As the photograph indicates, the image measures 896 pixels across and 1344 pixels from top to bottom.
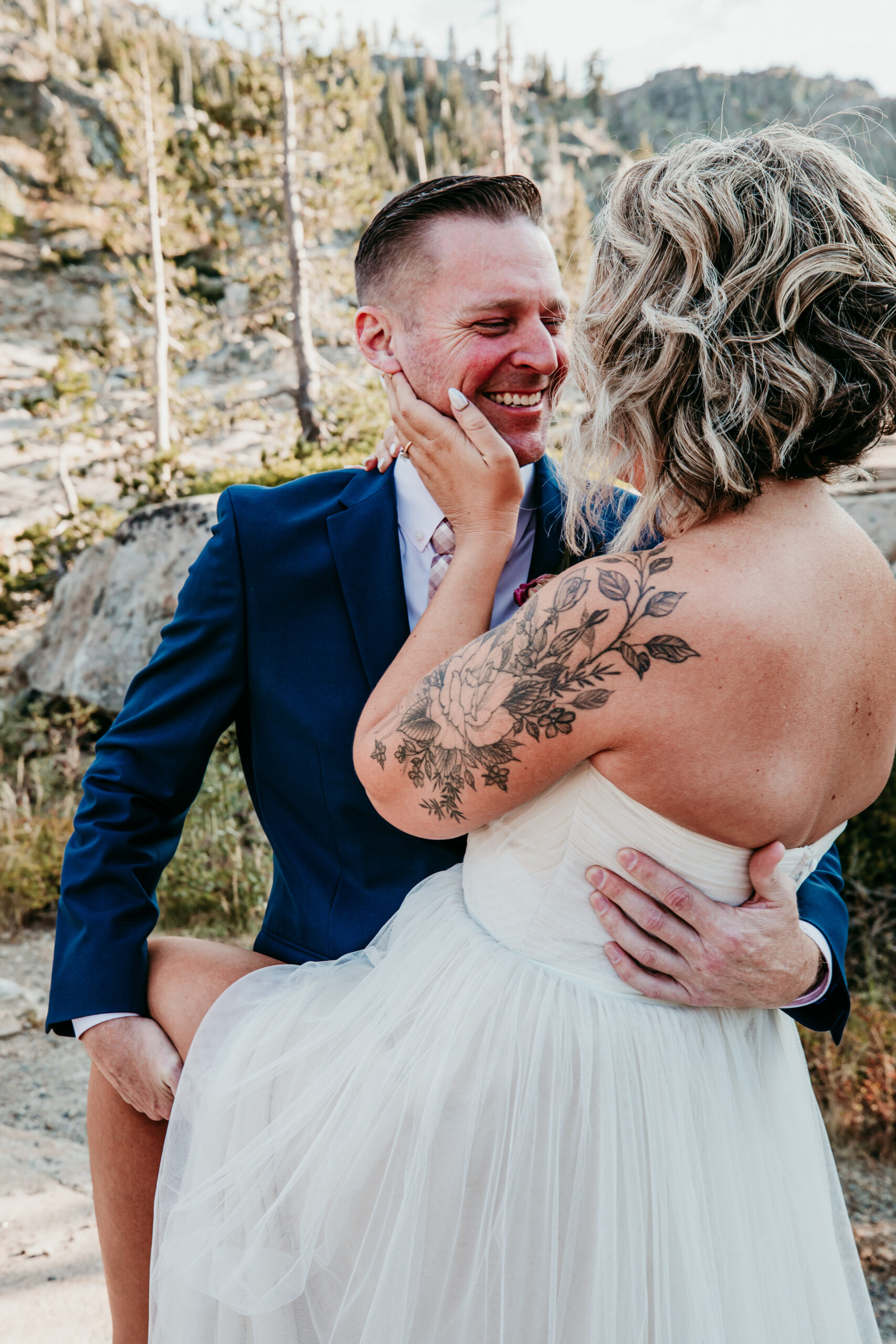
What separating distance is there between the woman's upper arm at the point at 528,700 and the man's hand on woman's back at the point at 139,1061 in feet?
2.31

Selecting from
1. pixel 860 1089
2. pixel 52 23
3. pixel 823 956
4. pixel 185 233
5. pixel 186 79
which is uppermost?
pixel 52 23

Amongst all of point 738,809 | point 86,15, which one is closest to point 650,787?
point 738,809

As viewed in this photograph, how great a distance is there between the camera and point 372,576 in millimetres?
1979

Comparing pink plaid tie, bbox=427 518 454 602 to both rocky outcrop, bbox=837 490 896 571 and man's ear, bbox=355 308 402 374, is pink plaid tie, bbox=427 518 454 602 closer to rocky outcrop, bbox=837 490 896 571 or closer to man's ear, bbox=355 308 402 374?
man's ear, bbox=355 308 402 374

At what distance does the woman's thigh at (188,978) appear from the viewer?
175 cm

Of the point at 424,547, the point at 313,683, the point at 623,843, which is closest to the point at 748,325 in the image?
the point at 623,843

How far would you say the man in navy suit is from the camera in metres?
1.79

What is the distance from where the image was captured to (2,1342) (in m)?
2.36

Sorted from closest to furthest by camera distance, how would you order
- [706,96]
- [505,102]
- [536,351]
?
[536,351], [505,102], [706,96]

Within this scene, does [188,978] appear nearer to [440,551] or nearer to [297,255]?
[440,551]

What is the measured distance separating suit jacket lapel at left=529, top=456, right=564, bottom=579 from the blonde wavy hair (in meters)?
0.68

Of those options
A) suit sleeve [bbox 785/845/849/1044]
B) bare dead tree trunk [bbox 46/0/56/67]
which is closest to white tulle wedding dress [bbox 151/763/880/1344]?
suit sleeve [bbox 785/845/849/1044]

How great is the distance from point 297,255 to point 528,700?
13.1m

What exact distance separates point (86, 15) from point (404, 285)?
1835 inches
